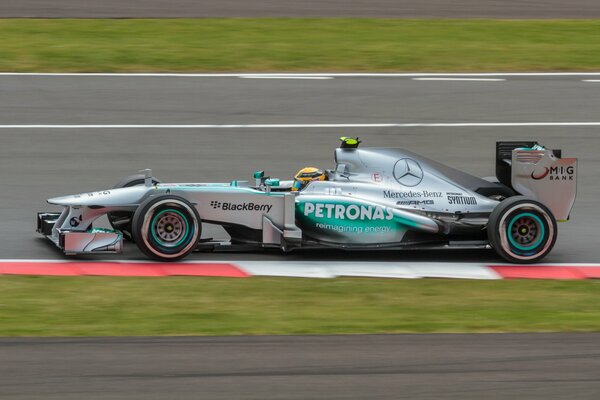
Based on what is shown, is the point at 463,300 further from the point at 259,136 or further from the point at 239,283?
the point at 259,136

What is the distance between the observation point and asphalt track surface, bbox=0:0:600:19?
22.6 metres

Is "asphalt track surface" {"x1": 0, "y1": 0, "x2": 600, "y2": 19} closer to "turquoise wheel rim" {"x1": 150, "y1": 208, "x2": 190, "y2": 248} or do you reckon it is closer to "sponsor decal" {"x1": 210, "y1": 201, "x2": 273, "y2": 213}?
"sponsor decal" {"x1": 210, "y1": 201, "x2": 273, "y2": 213}

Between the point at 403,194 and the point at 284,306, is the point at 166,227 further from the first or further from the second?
the point at 403,194

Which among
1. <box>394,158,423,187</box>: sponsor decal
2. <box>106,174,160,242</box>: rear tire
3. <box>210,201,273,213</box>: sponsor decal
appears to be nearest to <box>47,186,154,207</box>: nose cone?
<box>106,174,160,242</box>: rear tire

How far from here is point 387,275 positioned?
10977 millimetres

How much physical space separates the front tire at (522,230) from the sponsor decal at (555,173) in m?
0.34

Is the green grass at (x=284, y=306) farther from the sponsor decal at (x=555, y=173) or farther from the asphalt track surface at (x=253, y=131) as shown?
the asphalt track surface at (x=253, y=131)

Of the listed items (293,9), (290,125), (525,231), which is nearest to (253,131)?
(290,125)

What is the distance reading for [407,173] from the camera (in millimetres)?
11516

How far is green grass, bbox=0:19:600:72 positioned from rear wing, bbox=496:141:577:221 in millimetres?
8105

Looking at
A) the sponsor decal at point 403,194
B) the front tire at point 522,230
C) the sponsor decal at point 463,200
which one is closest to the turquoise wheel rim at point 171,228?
the sponsor decal at point 403,194

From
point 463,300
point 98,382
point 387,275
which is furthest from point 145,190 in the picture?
point 98,382

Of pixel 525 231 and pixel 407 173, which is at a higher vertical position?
pixel 407 173

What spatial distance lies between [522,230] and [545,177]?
0.57 m
